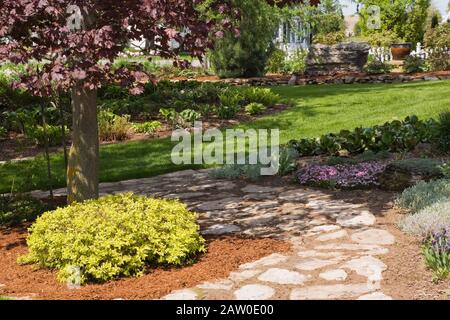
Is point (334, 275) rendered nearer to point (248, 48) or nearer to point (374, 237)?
point (374, 237)

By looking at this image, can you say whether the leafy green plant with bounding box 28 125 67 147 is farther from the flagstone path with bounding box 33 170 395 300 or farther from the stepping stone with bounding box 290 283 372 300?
the stepping stone with bounding box 290 283 372 300

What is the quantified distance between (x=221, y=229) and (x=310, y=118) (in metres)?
7.71

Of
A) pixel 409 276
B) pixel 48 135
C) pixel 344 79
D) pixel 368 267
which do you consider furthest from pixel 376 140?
pixel 344 79

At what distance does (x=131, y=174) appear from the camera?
9.45 meters

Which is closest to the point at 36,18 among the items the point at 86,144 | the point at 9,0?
the point at 9,0

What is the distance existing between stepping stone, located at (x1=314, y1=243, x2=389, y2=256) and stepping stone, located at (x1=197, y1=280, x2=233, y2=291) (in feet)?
3.72

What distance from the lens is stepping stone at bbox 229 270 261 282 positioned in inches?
191

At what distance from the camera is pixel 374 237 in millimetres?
5781

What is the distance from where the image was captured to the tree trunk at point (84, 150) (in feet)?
19.9

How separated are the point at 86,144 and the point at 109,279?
168cm

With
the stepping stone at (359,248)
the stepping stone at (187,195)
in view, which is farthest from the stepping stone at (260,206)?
the stepping stone at (359,248)

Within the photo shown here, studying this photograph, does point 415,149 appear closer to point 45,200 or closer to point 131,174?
point 131,174

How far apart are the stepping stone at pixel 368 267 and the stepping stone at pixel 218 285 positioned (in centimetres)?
99

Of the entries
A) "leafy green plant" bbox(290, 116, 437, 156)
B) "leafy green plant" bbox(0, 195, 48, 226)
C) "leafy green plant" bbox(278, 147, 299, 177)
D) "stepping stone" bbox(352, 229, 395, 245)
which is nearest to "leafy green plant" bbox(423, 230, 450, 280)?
"stepping stone" bbox(352, 229, 395, 245)
